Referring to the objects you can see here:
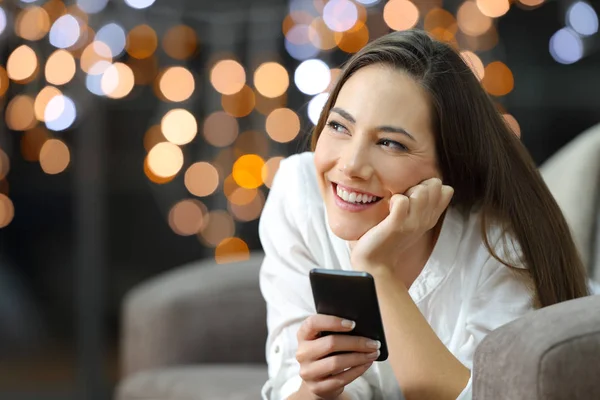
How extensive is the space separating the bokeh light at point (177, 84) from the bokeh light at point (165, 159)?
168mm

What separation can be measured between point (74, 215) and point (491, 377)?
236 cm

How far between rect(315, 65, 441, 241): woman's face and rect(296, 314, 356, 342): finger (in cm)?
21

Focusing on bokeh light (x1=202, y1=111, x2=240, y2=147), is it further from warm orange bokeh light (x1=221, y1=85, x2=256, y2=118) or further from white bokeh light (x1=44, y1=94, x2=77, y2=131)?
white bokeh light (x1=44, y1=94, x2=77, y2=131)

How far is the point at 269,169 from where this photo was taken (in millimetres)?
Answer: 3148

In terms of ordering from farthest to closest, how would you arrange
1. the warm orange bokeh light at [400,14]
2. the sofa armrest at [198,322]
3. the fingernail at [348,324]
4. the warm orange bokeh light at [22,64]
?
the warm orange bokeh light at [22,64] < the warm orange bokeh light at [400,14] < the sofa armrest at [198,322] < the fingernail at [348,324]

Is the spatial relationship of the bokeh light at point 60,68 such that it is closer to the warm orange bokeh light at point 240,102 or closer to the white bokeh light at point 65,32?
the white bokeh light at point 65,32

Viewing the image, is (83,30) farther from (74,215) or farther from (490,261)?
(490,261)

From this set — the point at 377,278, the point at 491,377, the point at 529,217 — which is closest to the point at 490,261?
the point at 529,217

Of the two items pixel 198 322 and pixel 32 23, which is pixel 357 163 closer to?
pixel 198 322

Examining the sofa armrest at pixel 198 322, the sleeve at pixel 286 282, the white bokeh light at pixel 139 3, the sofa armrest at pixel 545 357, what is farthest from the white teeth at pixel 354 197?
the white bokeh light at pixel 139 3

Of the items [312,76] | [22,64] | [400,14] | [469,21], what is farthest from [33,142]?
[469,21]

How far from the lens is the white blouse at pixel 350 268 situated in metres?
1.46

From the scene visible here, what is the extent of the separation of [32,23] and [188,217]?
834 millimetres

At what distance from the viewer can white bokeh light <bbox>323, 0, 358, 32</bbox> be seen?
3.03 meters
